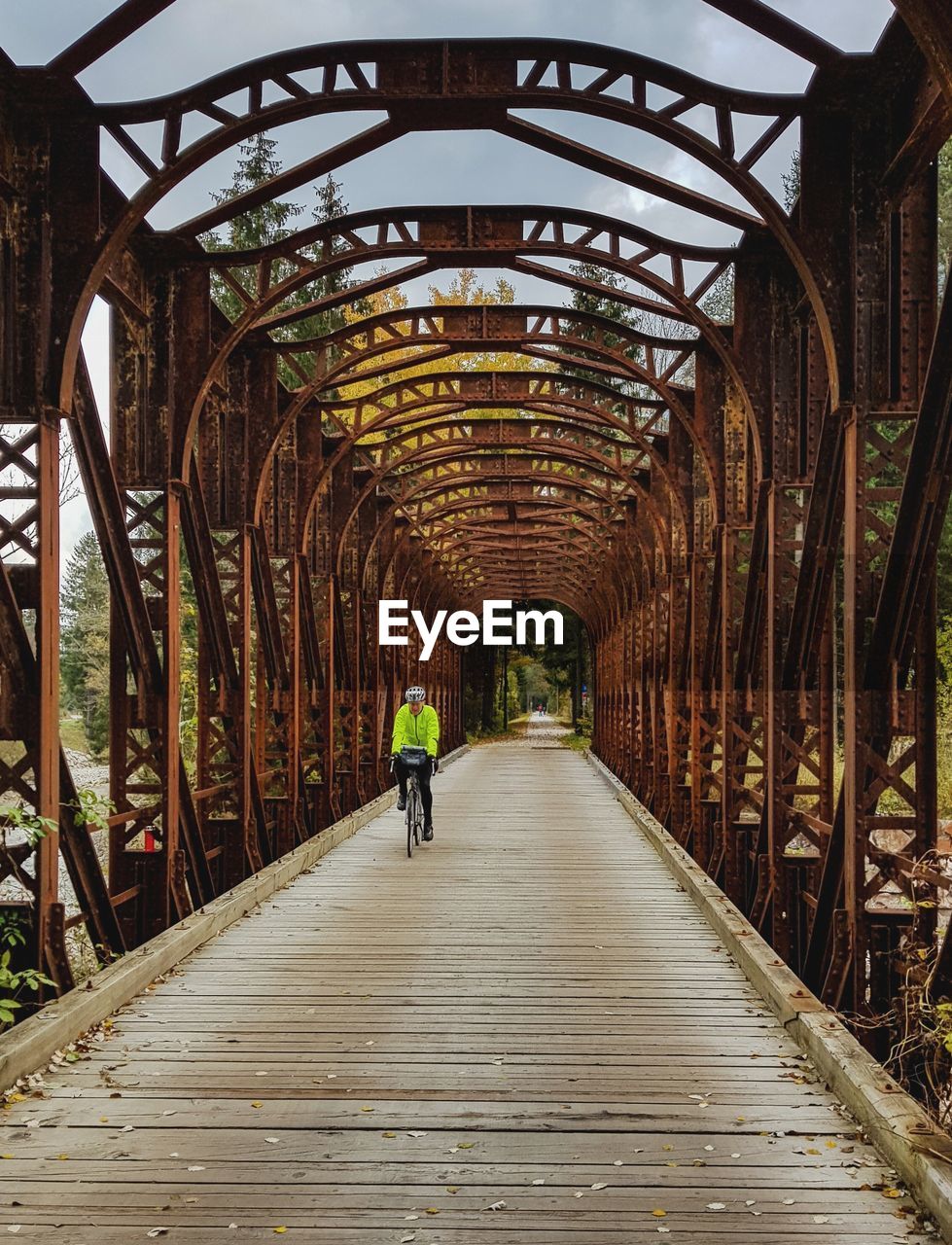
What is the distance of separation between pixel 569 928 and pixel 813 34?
582cm

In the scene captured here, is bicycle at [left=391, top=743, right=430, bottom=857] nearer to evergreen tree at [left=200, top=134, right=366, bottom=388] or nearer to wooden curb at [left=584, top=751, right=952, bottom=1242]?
wooden curb at [left=584, top=751, right=952, bottom=1242]

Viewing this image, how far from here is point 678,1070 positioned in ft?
17.5

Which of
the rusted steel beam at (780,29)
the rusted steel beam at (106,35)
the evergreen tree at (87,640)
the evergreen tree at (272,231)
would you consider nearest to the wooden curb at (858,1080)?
the rusted steel beam at (780,29)

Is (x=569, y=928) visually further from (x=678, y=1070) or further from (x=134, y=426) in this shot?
(x=134, y=426)

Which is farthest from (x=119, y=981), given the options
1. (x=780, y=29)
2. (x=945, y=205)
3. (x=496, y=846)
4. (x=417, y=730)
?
(x=945, y=205)

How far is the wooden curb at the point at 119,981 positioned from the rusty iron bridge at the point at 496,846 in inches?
1.2

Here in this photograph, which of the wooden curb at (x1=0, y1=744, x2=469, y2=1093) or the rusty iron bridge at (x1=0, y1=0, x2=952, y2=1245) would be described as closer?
the rusty iron bridge at (x1=0, y1=0, x2=952, y2=1245)

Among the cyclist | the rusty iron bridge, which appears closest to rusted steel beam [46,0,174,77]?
the rusty iron bridge

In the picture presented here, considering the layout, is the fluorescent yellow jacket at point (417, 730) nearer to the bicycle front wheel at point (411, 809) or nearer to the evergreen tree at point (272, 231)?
the bicycle front wheel at point (411, 809)

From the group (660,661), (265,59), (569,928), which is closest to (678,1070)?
(569,928)

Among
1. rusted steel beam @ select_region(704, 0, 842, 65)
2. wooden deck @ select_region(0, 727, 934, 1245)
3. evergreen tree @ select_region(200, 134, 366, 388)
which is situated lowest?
wooden deck @ select_region(0, 727, 934, 1245)

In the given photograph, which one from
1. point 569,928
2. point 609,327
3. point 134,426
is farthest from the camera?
point 609,327

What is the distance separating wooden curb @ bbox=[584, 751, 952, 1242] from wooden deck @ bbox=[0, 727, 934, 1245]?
83 millimetres

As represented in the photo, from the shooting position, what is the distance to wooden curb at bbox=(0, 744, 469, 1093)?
198 inches
